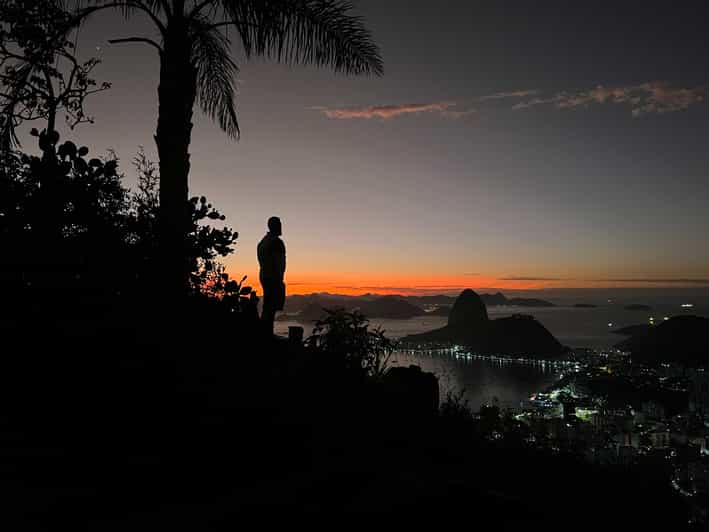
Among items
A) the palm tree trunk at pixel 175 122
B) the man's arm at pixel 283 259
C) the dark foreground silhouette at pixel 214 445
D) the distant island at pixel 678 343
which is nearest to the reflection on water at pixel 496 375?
the distant island at pixel 678 343

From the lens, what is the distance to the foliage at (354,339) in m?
6.84

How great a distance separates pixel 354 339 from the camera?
7.05 metres

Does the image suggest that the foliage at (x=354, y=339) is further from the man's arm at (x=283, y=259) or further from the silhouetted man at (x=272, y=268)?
the man's arm at (x=283, y=259)

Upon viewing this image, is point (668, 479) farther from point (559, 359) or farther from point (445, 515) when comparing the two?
point (559, 359)

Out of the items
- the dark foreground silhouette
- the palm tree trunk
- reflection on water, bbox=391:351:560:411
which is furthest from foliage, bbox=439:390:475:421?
reflection on water, bbox=391:351:560:411

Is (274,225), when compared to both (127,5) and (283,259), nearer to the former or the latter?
(283,259)

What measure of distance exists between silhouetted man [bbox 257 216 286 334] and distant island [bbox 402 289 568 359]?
90.4 meters

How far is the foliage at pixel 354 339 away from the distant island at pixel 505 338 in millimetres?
90643

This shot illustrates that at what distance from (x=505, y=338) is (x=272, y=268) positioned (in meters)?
113

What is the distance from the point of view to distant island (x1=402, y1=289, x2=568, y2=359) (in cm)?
10612

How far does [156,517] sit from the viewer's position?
2406 mm

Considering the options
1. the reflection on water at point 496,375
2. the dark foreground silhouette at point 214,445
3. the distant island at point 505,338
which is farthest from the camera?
the distant island at point 505,338

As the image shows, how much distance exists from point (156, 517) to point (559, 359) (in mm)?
100268

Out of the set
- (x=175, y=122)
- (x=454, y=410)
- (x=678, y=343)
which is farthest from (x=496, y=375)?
(x=175, y=122)
